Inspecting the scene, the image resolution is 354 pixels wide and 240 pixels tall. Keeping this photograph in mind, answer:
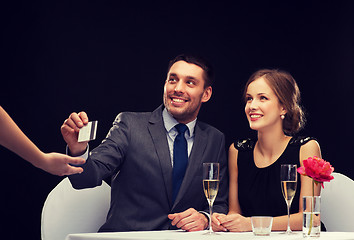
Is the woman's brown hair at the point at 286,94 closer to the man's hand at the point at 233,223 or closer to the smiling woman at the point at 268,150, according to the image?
the smiling woman at the point at 268,150

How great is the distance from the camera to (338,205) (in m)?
2.96

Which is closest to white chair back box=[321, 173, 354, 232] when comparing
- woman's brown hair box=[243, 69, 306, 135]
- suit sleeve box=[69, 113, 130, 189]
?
woman's brown hair box=[243, 69, 306, 135]

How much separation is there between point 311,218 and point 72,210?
1.30 metres

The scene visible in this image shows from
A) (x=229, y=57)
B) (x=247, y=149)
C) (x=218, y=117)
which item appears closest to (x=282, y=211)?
(x=247, y=149)

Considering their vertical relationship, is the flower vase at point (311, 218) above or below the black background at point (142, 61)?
below

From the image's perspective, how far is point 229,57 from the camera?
14.0 ft

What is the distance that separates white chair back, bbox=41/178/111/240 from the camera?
8.70 feet

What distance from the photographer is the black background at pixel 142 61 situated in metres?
3.70

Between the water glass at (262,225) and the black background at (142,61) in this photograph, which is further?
the black background at (142,61)

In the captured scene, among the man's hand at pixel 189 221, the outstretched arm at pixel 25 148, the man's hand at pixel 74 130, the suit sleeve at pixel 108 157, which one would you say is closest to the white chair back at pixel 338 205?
the man's hand at pixel 189 221

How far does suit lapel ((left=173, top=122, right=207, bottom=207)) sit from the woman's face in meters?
0.30

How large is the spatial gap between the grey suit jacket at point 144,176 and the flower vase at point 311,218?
0.90 m

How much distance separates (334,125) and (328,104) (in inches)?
7.0

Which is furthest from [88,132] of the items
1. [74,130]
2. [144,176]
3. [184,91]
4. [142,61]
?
[142,61]
